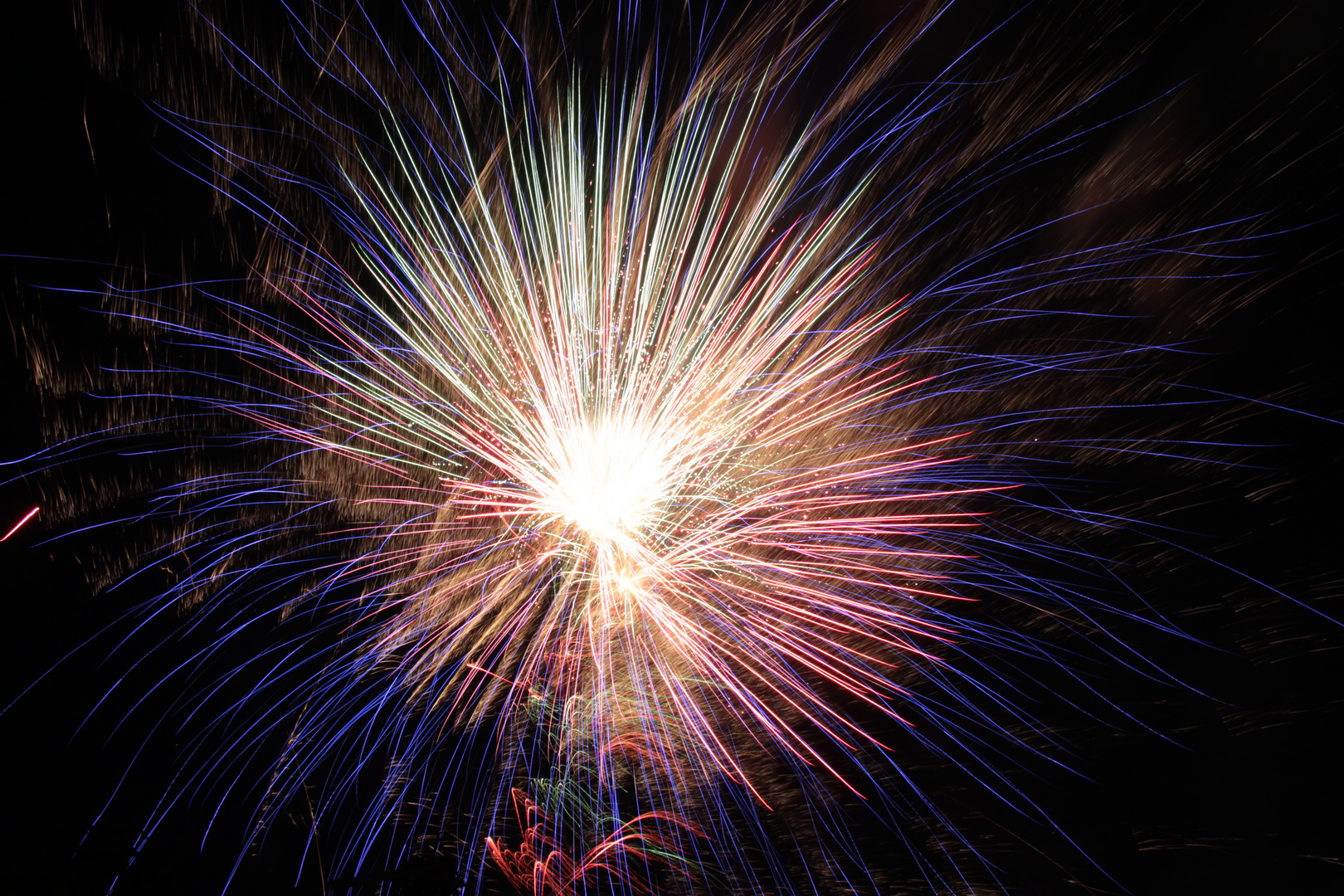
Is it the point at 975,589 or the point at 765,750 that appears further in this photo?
the point at 765,750

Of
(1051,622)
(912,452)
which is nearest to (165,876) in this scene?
(912,452)

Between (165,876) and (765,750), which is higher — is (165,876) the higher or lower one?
the lower one

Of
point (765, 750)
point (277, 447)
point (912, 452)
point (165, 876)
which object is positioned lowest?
point (165, 876)

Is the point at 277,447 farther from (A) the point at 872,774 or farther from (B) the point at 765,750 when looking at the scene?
(A) the point at 872,774

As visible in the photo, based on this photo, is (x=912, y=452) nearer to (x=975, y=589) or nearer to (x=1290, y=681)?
(x=975, y=589)

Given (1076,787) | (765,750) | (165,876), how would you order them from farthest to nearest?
(765,750)
(1076,787)
(165,876)

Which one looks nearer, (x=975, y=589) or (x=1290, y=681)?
(x=1290, y=681)

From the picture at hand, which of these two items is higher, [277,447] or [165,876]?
[277,447]

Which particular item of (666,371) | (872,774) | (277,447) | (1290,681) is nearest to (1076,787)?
(872,774)

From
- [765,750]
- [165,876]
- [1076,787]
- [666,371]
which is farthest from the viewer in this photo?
[765,750]
